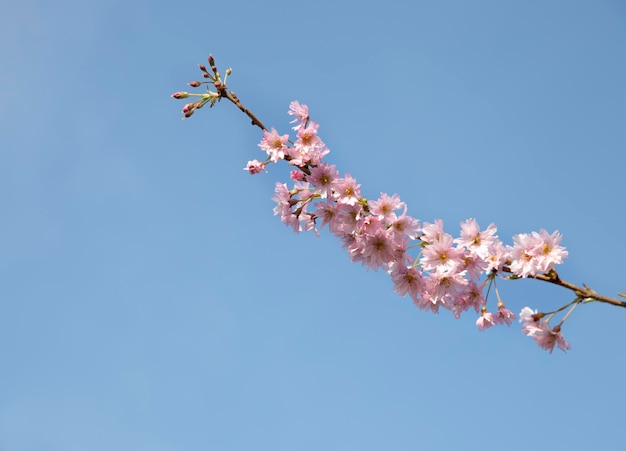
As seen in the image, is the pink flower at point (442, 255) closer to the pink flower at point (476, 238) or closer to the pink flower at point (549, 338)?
the pink flower at point (476, 238)

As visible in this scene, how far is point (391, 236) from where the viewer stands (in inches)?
200

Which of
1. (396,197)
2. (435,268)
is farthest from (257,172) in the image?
(435,268)

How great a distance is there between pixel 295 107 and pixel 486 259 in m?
2.26

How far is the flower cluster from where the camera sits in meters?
4.85

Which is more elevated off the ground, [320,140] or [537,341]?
[320,140]

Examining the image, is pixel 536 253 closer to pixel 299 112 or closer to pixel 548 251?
pixel 548 251

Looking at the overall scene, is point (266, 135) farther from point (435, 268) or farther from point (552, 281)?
point (552, 281)

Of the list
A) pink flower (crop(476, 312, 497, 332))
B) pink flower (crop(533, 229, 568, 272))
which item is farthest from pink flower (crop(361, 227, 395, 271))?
pink flower (crop(533, 229, 568, 272))

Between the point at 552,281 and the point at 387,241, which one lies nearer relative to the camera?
the point at 552,281

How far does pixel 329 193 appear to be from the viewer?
503cm

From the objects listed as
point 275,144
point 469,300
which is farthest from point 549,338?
point 275,144

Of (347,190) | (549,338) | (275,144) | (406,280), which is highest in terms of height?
(275,144)

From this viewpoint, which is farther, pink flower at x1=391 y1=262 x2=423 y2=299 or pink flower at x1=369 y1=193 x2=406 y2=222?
pink flower at x1=391 y1=262 x2=423 y2=299

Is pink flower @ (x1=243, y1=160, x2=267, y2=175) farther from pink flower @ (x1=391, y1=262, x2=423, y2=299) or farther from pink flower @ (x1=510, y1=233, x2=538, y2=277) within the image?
pink flower @ (x1=510, y1=233, x2=538, y2=277)
